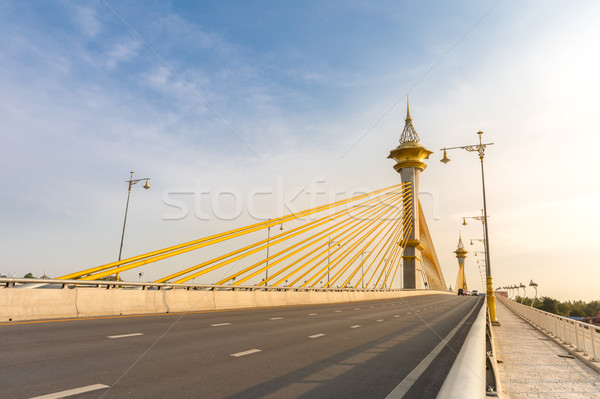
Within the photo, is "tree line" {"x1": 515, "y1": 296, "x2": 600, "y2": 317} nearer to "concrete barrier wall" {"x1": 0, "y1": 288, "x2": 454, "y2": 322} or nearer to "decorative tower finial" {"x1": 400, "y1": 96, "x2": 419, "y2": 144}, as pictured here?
"decorative tower finial" {"x1": 400, "y1": 96, "x2": 419, "y2": 144}

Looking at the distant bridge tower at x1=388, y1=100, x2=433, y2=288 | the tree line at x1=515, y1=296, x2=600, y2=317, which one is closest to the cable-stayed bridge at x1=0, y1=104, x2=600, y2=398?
the distant bridge tower at x1=388, y1=100, x2=433, y2=288

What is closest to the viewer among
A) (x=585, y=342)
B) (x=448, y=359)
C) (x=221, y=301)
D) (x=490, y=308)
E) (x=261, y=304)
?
(x=448, y=359)

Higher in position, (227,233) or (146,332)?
(227,233)

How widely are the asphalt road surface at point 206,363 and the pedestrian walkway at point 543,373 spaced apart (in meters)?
1.37

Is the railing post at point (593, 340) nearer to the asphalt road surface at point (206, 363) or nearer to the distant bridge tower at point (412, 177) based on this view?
the asphalt road surface at point (206, 363)

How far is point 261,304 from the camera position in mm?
22766

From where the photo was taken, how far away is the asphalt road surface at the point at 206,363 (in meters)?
4.93

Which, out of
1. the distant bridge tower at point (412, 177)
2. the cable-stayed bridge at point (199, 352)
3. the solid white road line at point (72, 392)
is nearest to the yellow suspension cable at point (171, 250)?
the cable-stayed bridge at point (199, 352)

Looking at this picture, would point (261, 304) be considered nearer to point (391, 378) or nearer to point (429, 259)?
point (391, 378)

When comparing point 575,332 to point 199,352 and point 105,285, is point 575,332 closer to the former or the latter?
point 199,352

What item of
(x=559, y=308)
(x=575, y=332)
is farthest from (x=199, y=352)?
(x=559, y=308)

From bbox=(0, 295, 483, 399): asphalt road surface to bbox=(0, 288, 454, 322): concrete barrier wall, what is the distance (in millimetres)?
1123

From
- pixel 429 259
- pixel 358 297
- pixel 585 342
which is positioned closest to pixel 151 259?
pixel 585 342

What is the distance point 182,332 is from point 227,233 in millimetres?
11273
